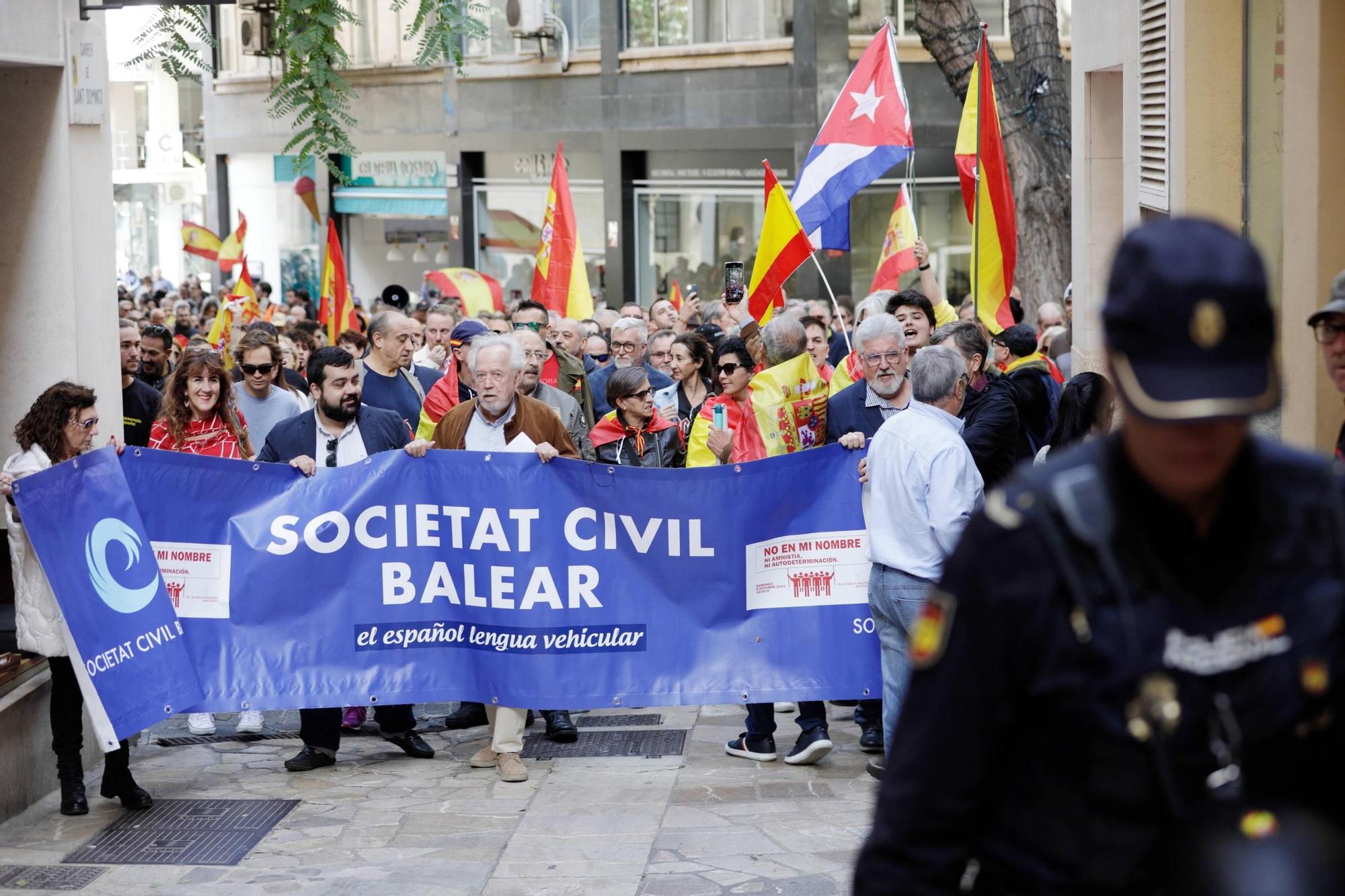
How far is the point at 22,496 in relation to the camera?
698 cm

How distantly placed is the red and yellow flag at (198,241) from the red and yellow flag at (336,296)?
955 centimetres

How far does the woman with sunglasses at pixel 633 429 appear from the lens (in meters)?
8.50

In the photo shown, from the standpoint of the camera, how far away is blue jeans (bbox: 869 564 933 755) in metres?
6.79

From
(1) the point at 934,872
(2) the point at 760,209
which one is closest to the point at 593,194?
(2) the point at 760,209

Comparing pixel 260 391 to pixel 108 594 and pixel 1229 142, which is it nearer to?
pixel 108 594

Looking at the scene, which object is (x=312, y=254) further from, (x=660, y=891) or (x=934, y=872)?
(x=934, y=872)

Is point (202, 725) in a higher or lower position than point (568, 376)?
lower

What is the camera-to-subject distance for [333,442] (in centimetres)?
819

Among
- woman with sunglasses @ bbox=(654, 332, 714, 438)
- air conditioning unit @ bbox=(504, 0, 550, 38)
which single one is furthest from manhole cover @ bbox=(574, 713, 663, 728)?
air conditioning unit @ bbox=(504, 0, 550, 38)

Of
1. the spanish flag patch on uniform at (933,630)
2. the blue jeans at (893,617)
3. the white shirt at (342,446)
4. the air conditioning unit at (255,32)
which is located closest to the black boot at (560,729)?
the white shirt at (342,446)

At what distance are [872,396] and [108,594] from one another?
3503 millimetres

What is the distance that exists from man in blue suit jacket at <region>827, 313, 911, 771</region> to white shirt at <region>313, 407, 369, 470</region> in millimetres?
2267

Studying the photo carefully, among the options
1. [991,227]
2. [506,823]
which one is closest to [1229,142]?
[991,227]

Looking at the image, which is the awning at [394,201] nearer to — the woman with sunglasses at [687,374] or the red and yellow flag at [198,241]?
the red and yellow flag at [198,241]
